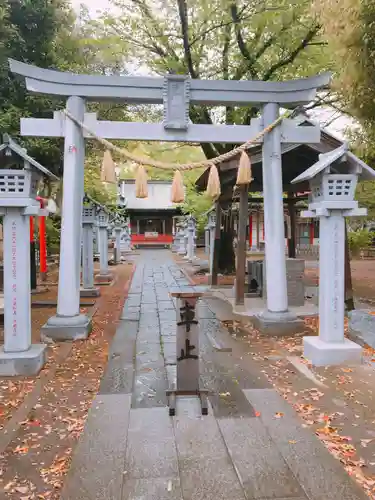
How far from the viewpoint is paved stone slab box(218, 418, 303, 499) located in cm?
306

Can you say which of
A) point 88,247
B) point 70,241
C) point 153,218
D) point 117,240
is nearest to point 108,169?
point 70,241

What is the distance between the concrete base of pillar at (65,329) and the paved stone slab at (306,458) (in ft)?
12.4

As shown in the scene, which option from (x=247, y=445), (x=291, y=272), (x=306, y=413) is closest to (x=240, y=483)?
(x=247, y=445)

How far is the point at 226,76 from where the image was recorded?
13.1 metres

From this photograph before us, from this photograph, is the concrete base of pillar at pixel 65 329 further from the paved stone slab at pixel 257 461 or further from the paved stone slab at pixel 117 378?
the paved stone slab at pixel 257 461

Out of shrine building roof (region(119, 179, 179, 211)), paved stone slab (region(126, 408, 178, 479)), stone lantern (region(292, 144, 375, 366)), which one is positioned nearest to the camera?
paved stone slab (region(126, 408, 178, 479))

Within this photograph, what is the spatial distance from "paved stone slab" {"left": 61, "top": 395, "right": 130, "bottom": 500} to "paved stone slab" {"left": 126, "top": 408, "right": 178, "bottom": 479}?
83mm

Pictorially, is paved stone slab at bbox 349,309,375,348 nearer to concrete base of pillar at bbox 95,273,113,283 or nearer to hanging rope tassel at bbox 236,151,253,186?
hanging rope tassel at bbox 236,151,253,186

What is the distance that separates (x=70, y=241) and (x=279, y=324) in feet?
13.9

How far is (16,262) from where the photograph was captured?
559 cm

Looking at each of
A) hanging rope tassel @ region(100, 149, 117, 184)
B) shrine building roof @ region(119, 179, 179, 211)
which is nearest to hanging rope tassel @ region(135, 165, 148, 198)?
hanging rope tassel @ region(100, 149, 117, 184)

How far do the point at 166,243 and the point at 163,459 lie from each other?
125 ft

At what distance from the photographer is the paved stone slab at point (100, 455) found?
10.0 ft

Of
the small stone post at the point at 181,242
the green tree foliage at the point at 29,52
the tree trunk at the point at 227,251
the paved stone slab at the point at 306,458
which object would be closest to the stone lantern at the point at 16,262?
the paved stone slab at the point at 306,458
